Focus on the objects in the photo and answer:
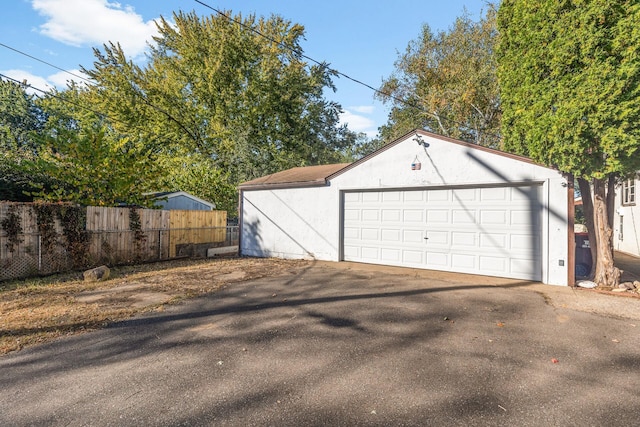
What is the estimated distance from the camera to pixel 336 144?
90.3ft

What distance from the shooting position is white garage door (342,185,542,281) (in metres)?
7.33

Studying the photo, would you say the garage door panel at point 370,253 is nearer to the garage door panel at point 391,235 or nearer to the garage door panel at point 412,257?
the garage door panel at point 391,235

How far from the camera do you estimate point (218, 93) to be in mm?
23078

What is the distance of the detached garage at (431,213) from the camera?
711 cm

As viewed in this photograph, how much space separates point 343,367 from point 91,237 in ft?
28.6

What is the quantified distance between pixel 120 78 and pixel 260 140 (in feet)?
34.1

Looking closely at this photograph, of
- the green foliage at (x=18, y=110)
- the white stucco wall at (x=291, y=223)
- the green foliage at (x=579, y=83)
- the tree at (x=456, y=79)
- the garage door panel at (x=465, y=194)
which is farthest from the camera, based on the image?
the green foliage at (x=18, y=110)

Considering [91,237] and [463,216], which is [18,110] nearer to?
[91,237]

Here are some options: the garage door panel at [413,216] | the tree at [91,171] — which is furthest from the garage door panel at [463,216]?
the tree at [91,171]

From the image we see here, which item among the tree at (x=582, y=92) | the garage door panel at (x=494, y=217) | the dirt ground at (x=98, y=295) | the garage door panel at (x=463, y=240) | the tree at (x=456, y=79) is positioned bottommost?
the dirt ground at (x=98, y=295)

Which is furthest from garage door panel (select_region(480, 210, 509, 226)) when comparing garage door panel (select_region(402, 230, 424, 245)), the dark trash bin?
the dark trash bin

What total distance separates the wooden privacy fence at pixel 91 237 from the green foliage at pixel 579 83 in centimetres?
1067

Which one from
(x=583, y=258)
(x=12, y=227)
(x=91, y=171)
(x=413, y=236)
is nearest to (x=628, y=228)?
(x=583, y=258)

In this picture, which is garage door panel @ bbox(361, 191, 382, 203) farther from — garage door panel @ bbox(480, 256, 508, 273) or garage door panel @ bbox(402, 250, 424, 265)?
garage door panel @ bbox(480, 256, 508, 273)
